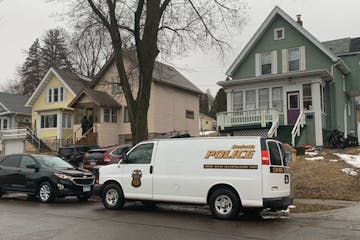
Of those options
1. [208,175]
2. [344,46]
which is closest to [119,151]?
[208,175]

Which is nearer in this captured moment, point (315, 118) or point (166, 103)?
point (315, 118)

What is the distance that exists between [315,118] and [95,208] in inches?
669

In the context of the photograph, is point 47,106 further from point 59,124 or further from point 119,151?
point 119,151

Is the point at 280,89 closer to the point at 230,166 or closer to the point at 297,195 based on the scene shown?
the point at 297,195

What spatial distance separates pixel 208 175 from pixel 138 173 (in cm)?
222

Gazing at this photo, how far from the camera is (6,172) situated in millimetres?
15688

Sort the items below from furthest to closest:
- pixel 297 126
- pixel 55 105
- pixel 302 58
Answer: pixel 55 105 → pixel 302 58 → pixel 297 126

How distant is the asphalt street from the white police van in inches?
18.0

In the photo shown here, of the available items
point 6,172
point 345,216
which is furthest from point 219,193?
point 6,172

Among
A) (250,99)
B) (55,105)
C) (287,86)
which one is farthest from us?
(55,105)

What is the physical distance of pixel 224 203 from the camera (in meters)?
10.6

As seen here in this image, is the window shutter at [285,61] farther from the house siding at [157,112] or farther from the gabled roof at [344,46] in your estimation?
the house siding at [157,112]

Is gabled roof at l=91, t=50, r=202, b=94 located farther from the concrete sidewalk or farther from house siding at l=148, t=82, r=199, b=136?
the concrete sidewalk

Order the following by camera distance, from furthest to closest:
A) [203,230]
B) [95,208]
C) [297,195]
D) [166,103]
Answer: [166,103] < [297,195] < [95,208] < [203,230]
